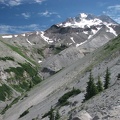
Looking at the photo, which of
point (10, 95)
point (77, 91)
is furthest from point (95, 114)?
point (10, 95)

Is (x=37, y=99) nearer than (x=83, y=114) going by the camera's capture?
No

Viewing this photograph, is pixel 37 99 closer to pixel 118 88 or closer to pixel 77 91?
pixel 77 91

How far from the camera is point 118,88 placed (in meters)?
27.4

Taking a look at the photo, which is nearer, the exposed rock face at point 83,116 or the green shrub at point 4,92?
the exposed rock face at point 83,116

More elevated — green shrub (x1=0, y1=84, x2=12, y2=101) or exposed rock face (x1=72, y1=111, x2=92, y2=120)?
exposed rock face (x1=72, y1=111, x2=92, y2=120)

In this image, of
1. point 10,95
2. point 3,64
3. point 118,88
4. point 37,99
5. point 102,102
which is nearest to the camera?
point 102,102

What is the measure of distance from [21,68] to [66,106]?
162267mm

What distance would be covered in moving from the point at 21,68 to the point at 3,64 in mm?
12228

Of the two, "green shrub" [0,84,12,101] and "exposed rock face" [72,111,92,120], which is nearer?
"exposed rock face" [72,111,92,120]

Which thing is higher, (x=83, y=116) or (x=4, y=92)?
(x=83, y=116)

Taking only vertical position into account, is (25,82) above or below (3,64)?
below

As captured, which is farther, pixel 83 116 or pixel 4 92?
pixel 4 92

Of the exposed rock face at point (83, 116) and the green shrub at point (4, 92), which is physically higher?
the exposed rock face at point (83, 116)

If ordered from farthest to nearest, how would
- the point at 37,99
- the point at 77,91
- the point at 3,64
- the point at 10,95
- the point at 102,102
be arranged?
the point at 3,64
the point at 10,95
the point at 37,99
the point at 77,91
the point at 102,102
